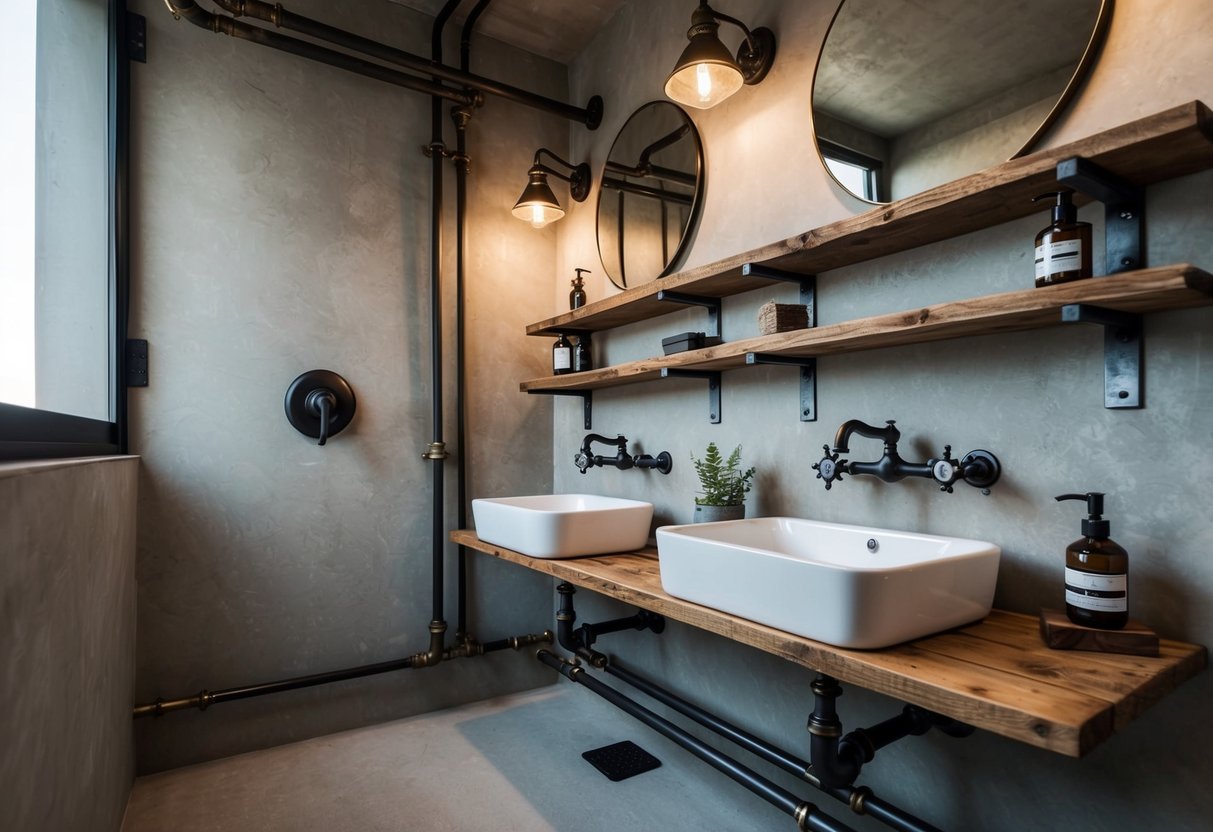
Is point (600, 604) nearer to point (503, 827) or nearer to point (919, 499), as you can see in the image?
point (503, 827)

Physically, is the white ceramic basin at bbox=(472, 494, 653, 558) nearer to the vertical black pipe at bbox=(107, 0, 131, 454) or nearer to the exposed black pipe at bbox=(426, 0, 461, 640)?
the exposed black pipe at bbox=(426, 0, 461, 640)

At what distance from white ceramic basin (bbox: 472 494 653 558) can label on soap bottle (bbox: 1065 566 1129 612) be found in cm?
110

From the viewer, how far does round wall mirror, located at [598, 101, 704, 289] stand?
6.71 ft

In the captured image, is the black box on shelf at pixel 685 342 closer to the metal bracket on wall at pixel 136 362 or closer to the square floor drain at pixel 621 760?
the square floor drain at pixel 621 760

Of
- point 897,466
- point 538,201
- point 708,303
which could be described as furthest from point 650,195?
point 897,466

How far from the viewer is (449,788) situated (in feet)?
6.01

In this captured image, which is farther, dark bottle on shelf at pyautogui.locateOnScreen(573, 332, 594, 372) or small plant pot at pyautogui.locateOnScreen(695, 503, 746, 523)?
dark bottle on shelf at pyautogui.locateOnScreen(573, 332, 594, 372)

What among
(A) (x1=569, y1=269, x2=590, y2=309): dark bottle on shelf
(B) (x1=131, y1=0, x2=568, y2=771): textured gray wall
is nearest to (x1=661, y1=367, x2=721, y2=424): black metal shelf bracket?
(A) (x1=569, y1=269, x2=590, y2=309): dark bottle on shelf

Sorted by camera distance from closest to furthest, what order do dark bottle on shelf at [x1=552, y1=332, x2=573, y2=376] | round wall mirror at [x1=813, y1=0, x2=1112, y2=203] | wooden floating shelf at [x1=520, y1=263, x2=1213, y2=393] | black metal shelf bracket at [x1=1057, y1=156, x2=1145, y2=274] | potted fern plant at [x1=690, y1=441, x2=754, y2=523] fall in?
1. wooden floating shelf at [x1=520, y1=263, x2=1213, y2=393]
2. black metal shelf bracket at [x1=1057, y1=156, x2=1145, y2=274]
3. round wall mirror at [x1=813, y1=0, x2=1112, y2=203]
4. potted fern plant at [x1=690, y1=441, x2=754, y2=523]
5. dark bottle on shelf at [x1=552, y1=332, x2=573, y2=376]

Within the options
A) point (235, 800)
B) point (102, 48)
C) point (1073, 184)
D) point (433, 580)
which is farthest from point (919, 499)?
point (102, 48)

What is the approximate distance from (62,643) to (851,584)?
1.15 meters

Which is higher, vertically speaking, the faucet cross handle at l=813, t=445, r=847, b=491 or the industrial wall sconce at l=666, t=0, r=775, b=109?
the industrial wall sconce at l=666, t=0, r=775, b=109

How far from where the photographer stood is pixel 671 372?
185 cm

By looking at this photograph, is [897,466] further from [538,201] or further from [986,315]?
[538,201]
